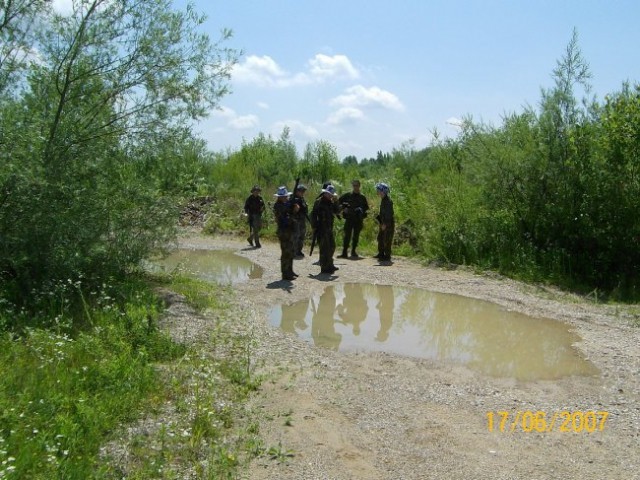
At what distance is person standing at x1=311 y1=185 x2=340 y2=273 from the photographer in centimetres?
1309

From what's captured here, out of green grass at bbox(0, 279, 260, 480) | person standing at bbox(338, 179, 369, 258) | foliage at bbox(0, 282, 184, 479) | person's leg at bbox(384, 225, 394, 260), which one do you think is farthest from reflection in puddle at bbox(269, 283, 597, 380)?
person standing at bbox(338, 179, 369, 258)

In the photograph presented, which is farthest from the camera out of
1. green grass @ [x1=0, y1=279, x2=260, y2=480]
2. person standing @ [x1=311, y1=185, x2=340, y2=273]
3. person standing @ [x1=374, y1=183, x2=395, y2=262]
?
person standing @ [x1=374, y1=183, x2=395, y2=262]

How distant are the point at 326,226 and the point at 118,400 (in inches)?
333

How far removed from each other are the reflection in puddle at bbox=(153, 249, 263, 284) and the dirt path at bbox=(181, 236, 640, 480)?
3.91 m

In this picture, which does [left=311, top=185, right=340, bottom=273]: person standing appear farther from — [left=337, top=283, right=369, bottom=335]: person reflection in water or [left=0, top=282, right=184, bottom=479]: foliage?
[left=0, top=282, right=184, bottom=479]: foliage

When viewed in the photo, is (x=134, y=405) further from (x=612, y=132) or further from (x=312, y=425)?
(x=612, y=132)

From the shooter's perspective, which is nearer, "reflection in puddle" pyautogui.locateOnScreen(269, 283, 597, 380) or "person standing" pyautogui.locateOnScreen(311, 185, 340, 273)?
"reflection in puddle" pyautogui.locateOnScreen(269, 283, 597, 380)

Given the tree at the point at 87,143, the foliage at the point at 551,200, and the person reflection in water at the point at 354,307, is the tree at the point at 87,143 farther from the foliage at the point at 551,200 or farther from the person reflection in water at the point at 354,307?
the foliage at the point at 551,200

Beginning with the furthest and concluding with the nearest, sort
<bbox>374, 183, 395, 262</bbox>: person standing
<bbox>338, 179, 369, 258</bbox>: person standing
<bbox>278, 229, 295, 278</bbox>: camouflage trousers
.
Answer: <bbox>338, 179, 369, 258</bbox>: person standing < <bbox>374, 183, 395, 262</bbox>: person standing < <bbox>278, 229, 295, 278</bbox>: camouflage trousers

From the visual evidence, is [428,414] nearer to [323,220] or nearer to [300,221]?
[323,220]

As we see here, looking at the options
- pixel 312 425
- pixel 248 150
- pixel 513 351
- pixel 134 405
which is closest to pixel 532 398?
pixel 513 351

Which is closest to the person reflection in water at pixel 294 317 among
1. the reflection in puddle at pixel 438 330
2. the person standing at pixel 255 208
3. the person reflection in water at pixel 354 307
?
the reflection in puddle at pixel 438 330

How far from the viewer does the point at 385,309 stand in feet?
35.2

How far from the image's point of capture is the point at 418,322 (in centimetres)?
991
